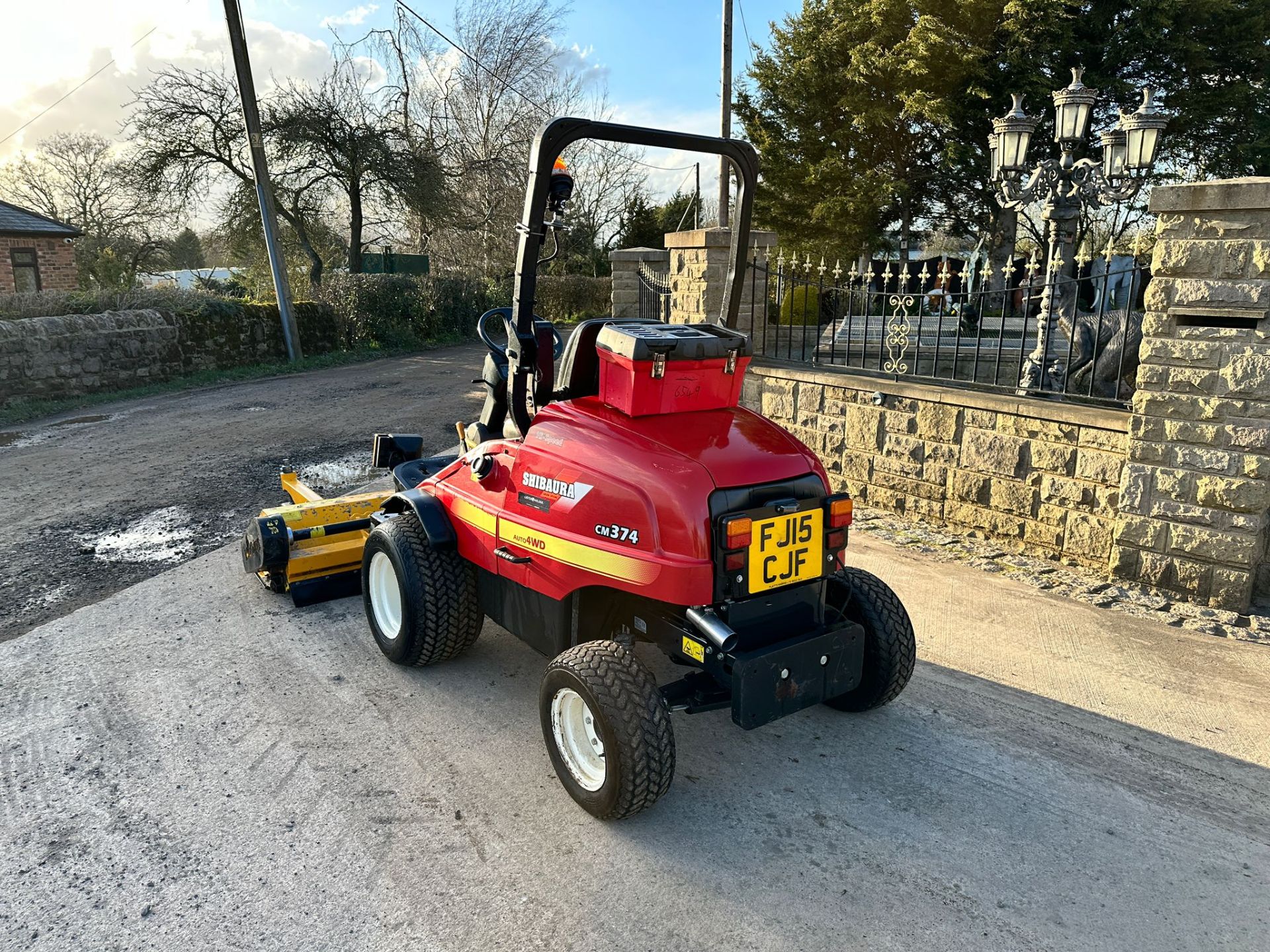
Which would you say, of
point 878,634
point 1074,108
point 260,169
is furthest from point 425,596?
point 260,169

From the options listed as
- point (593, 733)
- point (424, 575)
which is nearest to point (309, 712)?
point (424, 575)

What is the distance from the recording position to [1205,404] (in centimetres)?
450

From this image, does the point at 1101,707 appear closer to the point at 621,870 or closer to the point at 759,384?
the point at 621,870

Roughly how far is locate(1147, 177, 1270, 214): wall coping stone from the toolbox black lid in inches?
108

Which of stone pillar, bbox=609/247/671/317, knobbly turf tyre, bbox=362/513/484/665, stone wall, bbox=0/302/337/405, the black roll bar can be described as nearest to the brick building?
stone wall, bbox=0/302/337/405

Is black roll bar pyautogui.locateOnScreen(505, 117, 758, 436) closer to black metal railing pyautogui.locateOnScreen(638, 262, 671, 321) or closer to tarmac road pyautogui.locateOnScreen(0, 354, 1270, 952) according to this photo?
tarmac road pyautogui.locateOnScreen(0, 354, 1270, 952)

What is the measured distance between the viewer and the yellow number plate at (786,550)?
295 cm

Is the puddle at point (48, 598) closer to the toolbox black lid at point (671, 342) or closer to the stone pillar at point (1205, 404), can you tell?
the toolbox black lid at point (671, 342)

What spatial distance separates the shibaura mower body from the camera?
2861 mm

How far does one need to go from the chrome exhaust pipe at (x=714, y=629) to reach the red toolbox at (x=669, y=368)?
2.70 feet

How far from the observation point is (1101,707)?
3707 millimetres

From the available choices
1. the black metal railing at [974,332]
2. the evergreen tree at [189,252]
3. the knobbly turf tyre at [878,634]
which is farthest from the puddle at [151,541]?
the evergreen tree at [189,252]

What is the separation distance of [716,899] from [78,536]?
18.1 ft

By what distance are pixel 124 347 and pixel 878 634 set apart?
12442mm
